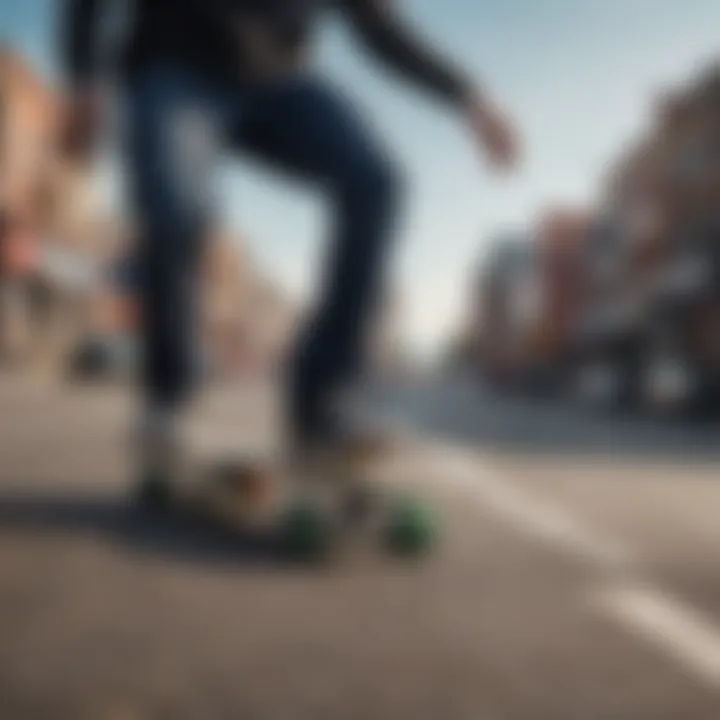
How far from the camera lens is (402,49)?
204cm

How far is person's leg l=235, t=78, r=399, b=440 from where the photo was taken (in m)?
2.11

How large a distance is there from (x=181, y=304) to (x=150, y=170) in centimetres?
32

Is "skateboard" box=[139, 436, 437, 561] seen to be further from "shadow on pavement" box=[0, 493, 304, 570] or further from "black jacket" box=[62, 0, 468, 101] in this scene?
"black jacket" box=[62, 0, 468, 101]

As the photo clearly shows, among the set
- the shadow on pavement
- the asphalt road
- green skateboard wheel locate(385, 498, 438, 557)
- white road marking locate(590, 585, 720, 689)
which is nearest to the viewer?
the asphalt road

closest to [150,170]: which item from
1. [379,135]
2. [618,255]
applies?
[379,135]

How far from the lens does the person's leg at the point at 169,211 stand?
1.90 m

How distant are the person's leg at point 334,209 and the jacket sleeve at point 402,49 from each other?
6.6 inches

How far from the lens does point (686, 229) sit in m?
20.3

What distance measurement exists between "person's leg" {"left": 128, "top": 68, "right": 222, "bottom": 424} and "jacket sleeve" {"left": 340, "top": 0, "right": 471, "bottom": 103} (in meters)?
0.42

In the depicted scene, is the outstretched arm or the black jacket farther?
the outstretched arm

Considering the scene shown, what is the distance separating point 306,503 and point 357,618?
45cm

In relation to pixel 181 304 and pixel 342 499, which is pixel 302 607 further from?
pixel 181 304

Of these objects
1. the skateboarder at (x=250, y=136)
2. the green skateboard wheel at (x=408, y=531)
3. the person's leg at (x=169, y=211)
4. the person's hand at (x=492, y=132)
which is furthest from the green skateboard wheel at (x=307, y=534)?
the person's hand at (x=492, y=132)

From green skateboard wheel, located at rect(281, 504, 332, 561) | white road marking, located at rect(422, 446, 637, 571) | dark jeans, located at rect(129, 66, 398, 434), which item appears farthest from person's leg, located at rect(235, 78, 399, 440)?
white road marking, located at rect(422, 446, 637, 571)
